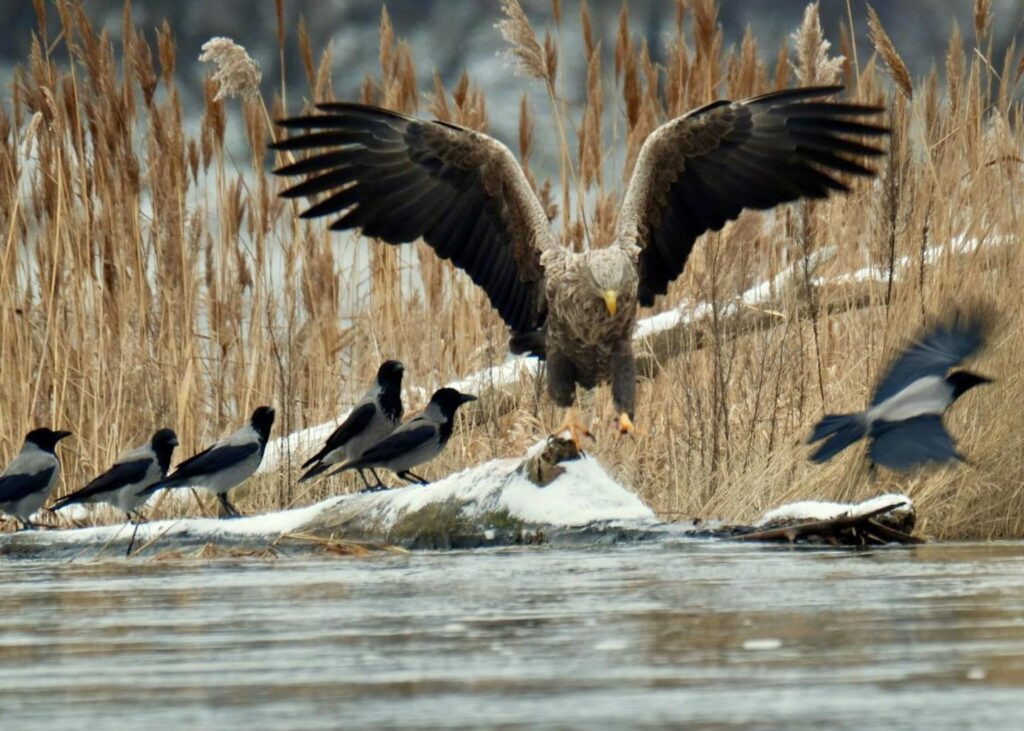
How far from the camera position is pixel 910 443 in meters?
5.59

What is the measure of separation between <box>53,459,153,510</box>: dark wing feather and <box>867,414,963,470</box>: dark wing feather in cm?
318

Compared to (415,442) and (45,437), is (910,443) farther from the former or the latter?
(45,437)

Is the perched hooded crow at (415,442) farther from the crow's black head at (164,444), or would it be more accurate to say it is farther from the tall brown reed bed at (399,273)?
the crow's black head at (164,444)

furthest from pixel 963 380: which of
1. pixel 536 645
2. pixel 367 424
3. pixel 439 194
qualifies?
pixel 536 645

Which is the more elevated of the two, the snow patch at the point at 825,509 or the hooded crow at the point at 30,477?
the hooded crow at the point at 30,477

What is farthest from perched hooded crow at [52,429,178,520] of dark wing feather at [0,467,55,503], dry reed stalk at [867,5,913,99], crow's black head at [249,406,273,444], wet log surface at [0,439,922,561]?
dry reed stalk at [867,5,913,99]

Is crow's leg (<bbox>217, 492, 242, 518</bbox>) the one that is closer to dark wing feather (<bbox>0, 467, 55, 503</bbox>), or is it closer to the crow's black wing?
the crow's black wing

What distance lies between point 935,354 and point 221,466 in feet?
9.60

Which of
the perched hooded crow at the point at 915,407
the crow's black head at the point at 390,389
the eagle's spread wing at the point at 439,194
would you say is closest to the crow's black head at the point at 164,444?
the crow's black head at the point at 390,389

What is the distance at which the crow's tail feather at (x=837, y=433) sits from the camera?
5.68m

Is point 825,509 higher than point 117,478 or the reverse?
the reverse

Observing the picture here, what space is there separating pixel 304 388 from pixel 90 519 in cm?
114

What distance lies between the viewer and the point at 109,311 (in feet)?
28.9

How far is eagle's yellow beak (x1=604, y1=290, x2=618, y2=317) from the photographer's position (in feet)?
24.6
